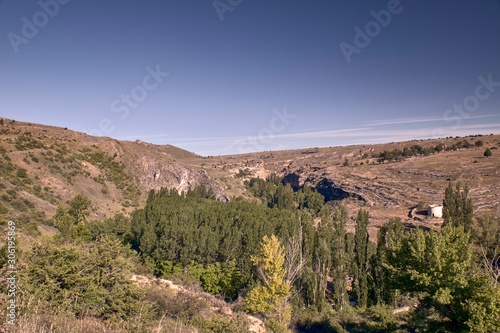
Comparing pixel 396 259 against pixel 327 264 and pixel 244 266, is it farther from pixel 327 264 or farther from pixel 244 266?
pixel 244 266

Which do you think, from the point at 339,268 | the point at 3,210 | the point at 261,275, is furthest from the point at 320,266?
the point at 3,210

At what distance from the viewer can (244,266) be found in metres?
29.0

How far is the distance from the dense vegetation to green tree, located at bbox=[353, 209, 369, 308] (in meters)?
0.15

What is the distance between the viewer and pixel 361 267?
30.5 metres

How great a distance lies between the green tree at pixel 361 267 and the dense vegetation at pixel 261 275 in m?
0.15

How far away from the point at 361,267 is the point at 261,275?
1588 cm

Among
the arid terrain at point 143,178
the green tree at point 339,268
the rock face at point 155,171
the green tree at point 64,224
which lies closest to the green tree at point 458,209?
the arid terrain at point 143,178

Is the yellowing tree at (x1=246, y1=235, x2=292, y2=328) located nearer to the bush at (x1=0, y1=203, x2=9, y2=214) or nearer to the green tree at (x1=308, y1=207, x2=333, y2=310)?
the green tree at (x1=308, y1=207, x2=333, y2=310)

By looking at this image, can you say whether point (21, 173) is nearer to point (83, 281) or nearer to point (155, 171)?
point (155, 171)

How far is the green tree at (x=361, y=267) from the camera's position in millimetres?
28500

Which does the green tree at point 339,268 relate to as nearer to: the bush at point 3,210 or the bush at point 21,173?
the bush at point 3,210

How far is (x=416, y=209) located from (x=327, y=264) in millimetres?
44613

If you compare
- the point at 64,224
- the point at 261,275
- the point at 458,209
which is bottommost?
the point at 261,275

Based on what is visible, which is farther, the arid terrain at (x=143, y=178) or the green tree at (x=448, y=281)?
the arid terrain at (x=143, y=178)
